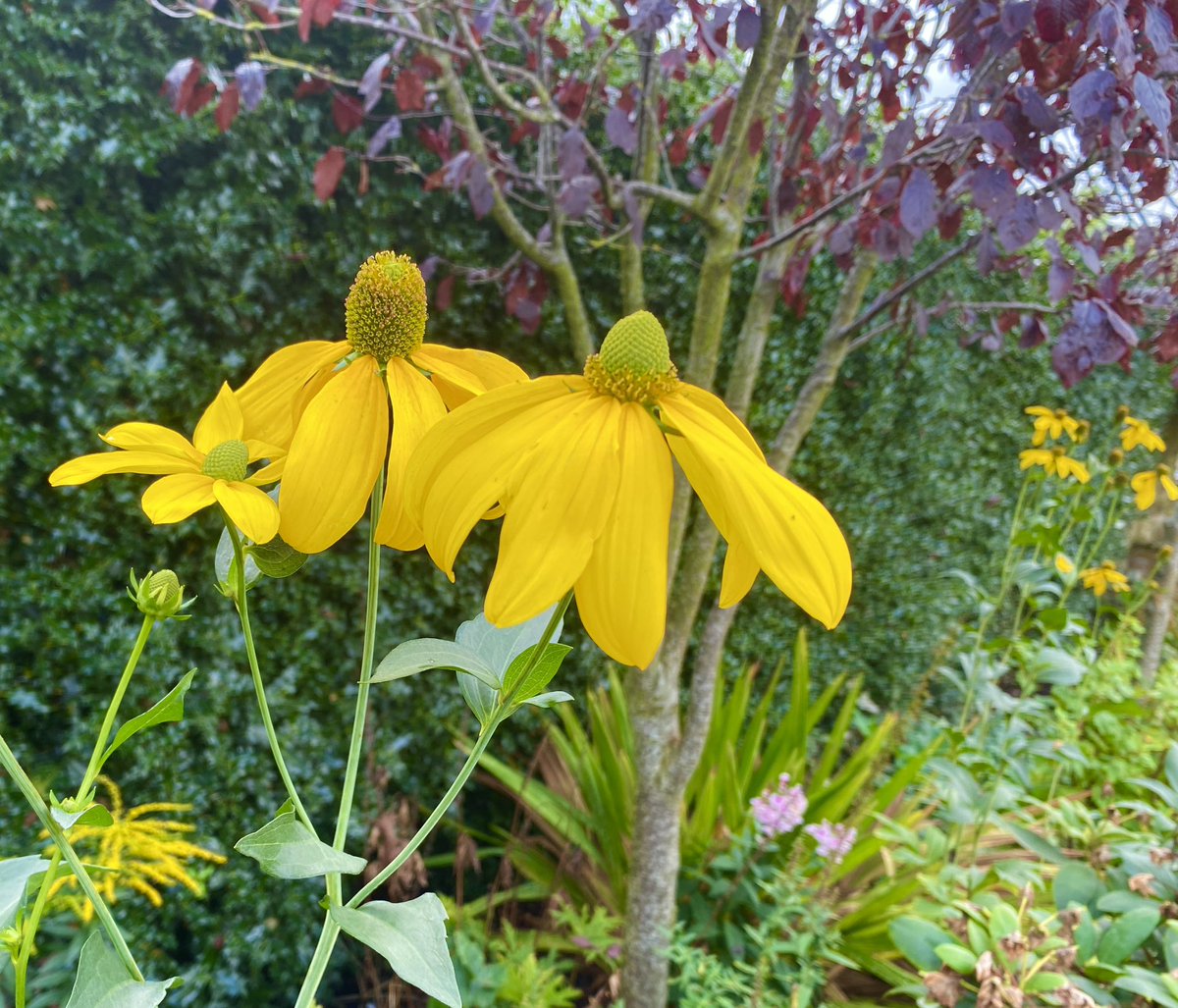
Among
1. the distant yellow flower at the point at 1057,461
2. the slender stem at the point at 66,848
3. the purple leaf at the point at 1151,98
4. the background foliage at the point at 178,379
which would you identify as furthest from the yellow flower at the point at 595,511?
the distant yellow flower at the point at 1057,461

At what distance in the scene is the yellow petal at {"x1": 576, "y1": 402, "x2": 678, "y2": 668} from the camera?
34 centimetres

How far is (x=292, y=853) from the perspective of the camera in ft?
1.22

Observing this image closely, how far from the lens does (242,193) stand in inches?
75.7

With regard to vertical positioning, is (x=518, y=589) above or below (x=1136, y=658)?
above

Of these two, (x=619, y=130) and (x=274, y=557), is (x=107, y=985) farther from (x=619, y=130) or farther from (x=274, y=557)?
(x=619, y=130)

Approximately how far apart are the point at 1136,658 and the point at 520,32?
4.84 meters

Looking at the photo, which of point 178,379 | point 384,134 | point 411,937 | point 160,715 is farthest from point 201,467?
point 178,379

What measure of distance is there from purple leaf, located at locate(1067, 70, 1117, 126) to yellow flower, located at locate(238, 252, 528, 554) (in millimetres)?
1044

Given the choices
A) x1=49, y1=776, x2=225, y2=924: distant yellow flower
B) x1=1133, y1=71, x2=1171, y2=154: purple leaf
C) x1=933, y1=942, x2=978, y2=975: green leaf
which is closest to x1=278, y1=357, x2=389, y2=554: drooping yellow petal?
x1=49, y1=776, x2=225, y2=924: distant yellow flower

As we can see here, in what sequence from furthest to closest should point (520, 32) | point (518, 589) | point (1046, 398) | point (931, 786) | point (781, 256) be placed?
1. point (1046, 398)
2. point (931, 786)
3. point (781, 256)
4. point (520, 32)
5. point (518, 589)

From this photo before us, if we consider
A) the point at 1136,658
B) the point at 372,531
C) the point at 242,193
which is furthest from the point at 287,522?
the point at 1136,658

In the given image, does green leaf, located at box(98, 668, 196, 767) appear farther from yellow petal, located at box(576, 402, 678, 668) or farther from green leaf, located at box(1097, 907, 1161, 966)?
green leaf, located at box(1097, 907, 1161, 966)

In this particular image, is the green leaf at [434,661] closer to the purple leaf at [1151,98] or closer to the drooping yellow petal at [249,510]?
the drooping yellow petal at [249,510]

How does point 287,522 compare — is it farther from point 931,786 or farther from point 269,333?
point 931,786
